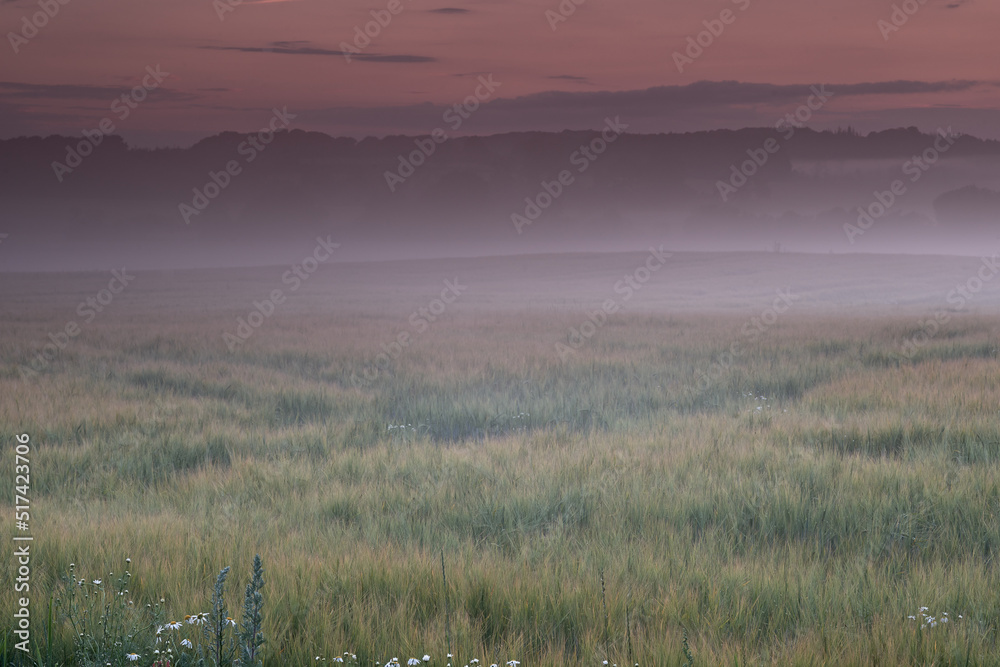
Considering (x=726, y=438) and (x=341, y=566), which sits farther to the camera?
(x=726, y=438)

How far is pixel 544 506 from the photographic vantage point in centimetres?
619

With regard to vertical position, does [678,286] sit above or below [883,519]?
above

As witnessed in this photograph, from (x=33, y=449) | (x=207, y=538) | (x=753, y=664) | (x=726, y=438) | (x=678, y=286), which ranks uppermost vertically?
(x=678, y=286)

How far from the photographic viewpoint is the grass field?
3.66 metres

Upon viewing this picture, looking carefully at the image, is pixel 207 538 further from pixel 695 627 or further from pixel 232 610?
pixel 695 627

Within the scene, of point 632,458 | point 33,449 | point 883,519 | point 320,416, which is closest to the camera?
point 883,519

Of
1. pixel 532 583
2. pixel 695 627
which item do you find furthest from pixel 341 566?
pixel 695 627

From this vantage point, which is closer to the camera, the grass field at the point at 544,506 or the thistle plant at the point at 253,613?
the thistle plant at the point at 253,613

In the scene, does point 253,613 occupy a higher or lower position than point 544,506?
lower

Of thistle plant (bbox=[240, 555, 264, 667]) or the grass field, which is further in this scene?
the grass field

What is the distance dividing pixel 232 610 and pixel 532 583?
5.59ft

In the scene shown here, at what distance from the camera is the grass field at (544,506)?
3662 mm

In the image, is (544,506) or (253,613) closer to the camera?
(253,613)

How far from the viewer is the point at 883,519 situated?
5688 millimetres
